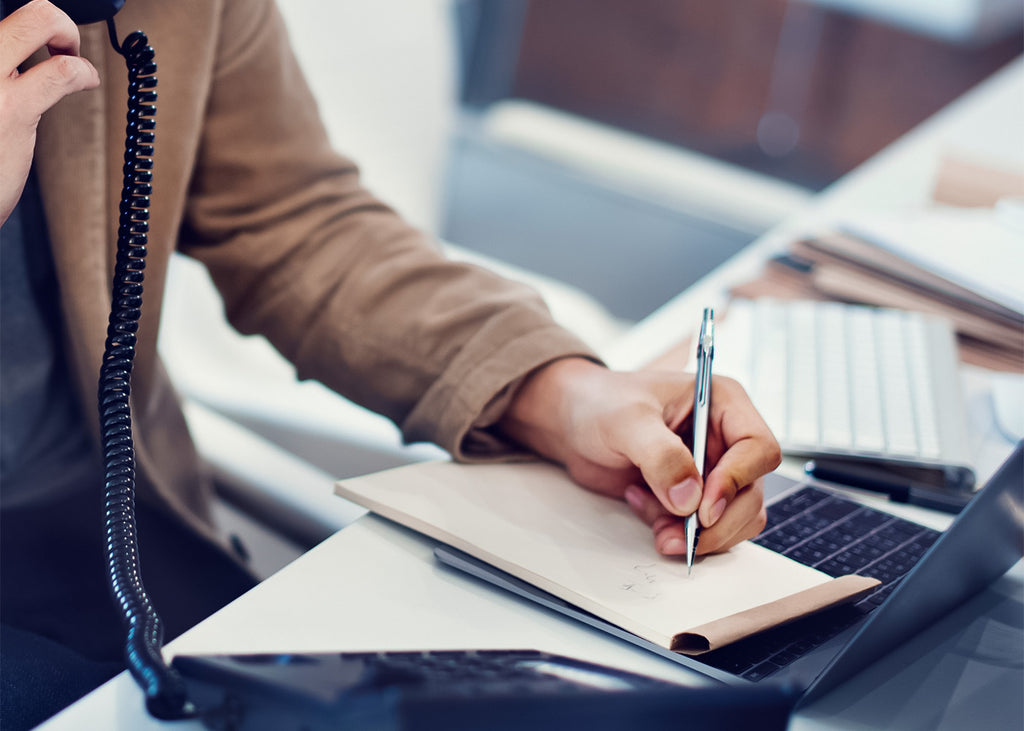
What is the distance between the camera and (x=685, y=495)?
57cm

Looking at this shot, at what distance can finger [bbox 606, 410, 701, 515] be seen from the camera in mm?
576

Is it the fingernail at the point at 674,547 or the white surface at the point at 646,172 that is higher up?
the white surface at the point at 646,172

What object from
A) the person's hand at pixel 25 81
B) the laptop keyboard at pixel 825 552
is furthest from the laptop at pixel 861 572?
the person's hand at pixel 25 81

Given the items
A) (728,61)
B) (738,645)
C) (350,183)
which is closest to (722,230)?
(350,183)

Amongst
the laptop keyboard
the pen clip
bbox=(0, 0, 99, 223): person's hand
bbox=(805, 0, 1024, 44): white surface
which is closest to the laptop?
the laptop keyboard

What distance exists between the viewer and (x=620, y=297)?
2283mm

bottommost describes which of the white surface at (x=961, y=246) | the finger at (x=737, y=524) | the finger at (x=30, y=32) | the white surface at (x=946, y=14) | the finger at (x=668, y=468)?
the finger at (x=737, y=524)

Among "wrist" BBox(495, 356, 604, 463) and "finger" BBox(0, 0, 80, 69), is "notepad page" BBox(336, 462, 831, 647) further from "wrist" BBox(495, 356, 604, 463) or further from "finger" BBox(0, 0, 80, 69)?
"finger" BBox(0, 0, 80, 69)

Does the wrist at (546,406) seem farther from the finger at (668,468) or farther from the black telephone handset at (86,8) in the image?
the black telephone handset at (86,8)

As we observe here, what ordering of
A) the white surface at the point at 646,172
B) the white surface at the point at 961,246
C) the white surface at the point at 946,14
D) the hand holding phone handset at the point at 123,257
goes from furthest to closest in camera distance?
the white surface at the point at 946,14 < the white surface at the point at 646,172 < the white surface at the point at 961,246 < the hand holding phone handset at the point at 123,257

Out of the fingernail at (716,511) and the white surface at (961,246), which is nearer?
the fingernail at (716,511)

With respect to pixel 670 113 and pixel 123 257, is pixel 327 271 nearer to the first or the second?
pixel 123 257

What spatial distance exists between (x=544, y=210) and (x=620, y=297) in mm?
258

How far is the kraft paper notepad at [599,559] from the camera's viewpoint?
1.71 ft
